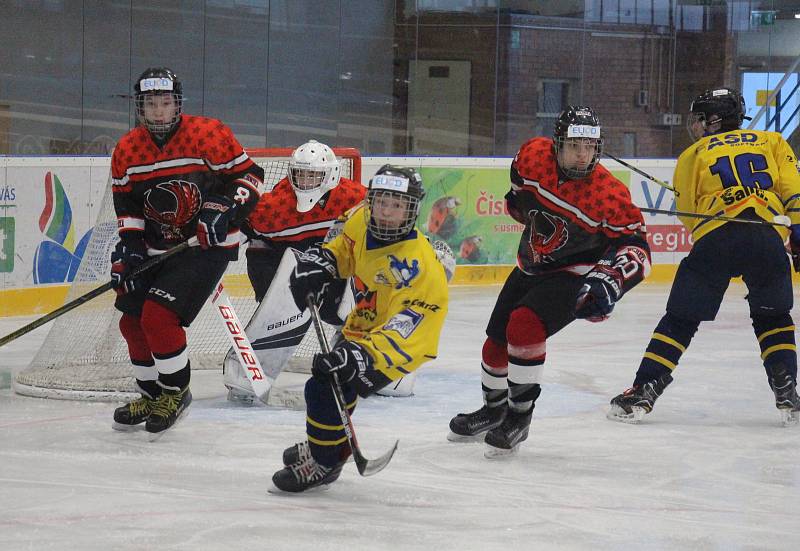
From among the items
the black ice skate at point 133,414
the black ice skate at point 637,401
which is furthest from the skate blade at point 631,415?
the black ice skate at point 133,414

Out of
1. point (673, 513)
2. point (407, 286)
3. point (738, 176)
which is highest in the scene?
point (738, 176)

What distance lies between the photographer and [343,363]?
2.87 metres

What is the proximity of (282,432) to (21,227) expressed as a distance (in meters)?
2.79

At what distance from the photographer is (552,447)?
3.79m

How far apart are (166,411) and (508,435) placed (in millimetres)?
998

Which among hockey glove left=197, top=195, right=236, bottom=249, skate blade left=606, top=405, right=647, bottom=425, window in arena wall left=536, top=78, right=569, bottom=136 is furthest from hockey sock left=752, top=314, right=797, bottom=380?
window in arena wall left=536, top=78, right=569, bottom=136

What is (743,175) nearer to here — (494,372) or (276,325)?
(494,372)

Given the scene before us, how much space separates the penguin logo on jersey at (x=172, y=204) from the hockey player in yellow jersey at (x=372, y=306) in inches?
30.3

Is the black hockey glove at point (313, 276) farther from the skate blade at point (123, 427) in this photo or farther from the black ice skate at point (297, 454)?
the skate blade at point (123, 427)

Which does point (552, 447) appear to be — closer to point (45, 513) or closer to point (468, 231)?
point (45, 513)

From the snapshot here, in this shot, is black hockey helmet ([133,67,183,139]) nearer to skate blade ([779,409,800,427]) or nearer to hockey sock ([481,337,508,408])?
hockey sock ([481,337,508,408])

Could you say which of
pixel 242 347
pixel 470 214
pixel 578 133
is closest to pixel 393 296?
pixel 578 133

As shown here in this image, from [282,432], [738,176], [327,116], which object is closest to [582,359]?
[738,176]

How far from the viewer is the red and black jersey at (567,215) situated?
3.57 m
